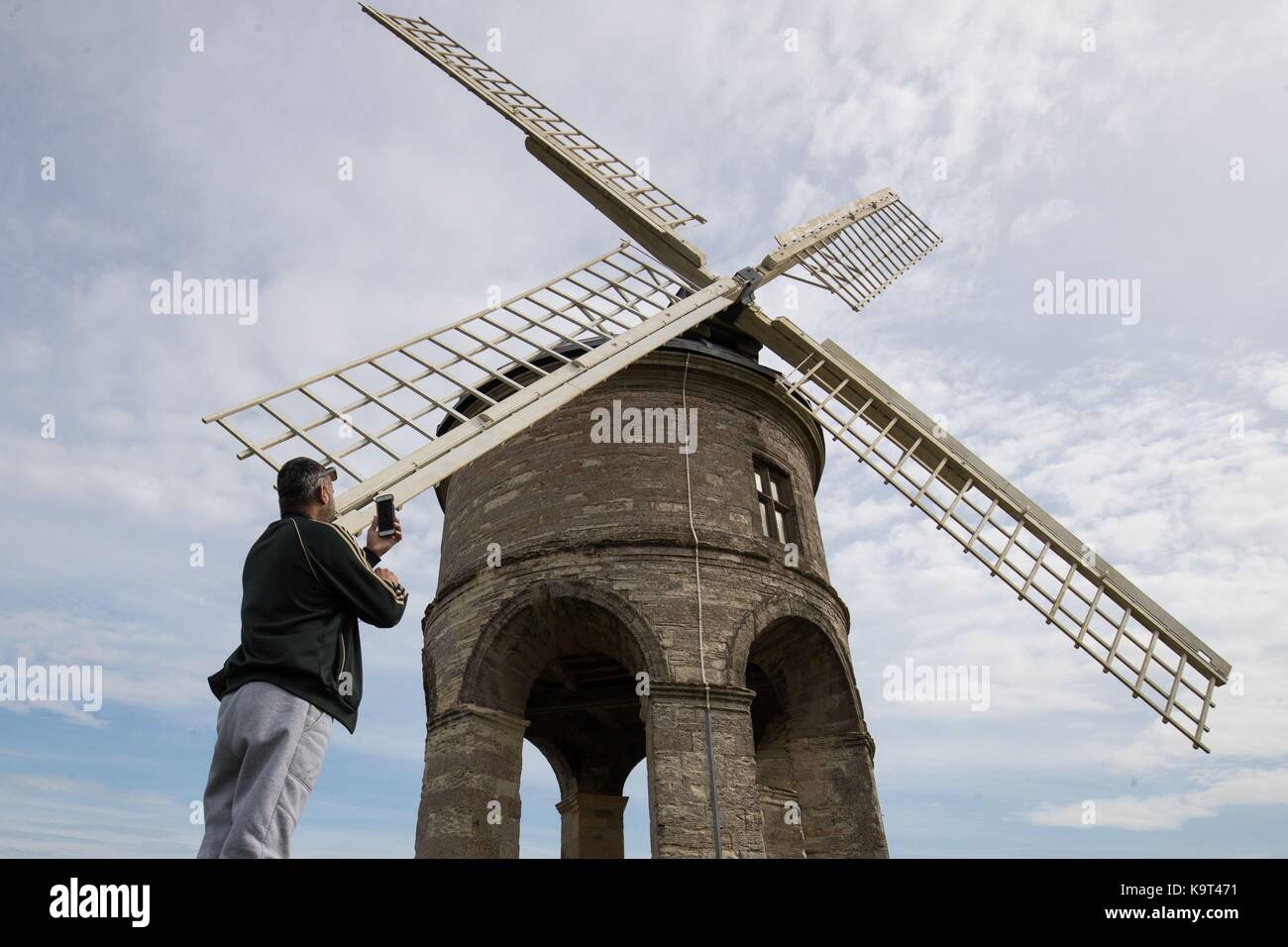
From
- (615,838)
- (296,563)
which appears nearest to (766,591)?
(615,838)

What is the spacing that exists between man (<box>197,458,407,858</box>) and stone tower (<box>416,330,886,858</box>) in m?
6.63

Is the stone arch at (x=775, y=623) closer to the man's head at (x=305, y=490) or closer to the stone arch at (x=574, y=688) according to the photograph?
the stone arch at (x=574, y=688)

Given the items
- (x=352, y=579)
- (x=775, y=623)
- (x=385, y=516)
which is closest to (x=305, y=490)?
(x=385, y=516)

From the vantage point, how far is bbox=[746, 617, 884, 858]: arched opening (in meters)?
10.7

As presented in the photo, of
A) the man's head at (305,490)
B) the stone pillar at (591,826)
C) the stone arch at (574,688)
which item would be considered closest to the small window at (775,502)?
the stone arch at (574,688)

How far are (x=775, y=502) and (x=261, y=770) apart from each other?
33.2 feet

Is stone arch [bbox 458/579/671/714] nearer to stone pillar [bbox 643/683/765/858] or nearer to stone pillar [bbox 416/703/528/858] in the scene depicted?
stone pillar [bbox 416/703/528/858]

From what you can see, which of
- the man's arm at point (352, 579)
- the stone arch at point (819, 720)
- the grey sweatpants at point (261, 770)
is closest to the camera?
the grey sweatpants at point (261, 770)

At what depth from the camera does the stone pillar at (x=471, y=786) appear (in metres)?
9.86

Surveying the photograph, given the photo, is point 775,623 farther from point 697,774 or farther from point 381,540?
point 381,540

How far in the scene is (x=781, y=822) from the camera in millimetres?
13578

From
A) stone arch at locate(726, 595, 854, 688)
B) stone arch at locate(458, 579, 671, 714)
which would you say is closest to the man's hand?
stone arch at locate(458, 579, 671, 714)

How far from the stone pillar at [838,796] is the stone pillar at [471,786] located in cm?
401
